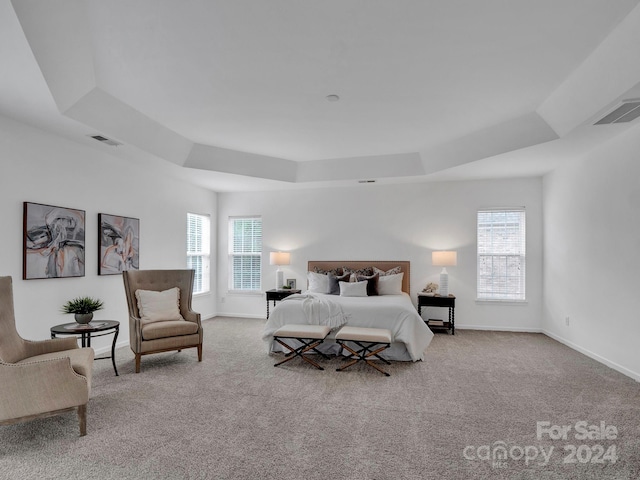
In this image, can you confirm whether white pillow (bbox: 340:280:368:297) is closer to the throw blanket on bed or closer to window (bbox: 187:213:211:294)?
the throw blanket on bed

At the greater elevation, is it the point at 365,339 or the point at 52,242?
the point at 52,242

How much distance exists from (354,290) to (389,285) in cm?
64

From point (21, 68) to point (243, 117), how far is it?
209cm

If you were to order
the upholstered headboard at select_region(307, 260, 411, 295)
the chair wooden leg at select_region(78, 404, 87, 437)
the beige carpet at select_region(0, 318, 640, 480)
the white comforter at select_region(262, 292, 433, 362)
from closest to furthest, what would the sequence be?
the beige carpet at select_region(0, 318, 640, 480)
the chair wooden leg at select_region(78, 404, 87, 437)
the white comforter at select_region(262, 292, 433, 362)
the upholstered headboard at select_region(307, 260, 411, 295)

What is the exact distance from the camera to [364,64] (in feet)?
10.3

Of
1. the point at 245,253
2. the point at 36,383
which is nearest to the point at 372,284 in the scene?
the point at 245,253

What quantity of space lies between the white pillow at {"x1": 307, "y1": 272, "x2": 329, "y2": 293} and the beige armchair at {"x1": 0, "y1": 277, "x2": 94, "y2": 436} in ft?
12.5

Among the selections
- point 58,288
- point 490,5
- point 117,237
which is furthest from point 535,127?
point 58,288

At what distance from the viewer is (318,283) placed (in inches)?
250

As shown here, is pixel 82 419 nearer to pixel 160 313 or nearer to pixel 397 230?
pixel 160 313

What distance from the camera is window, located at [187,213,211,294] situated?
276 inches

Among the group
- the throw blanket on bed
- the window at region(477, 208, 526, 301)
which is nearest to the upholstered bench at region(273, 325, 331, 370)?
the throw blanket on bed

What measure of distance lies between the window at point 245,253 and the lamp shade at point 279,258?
2.04 feet

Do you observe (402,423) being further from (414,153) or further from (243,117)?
(414,153)
